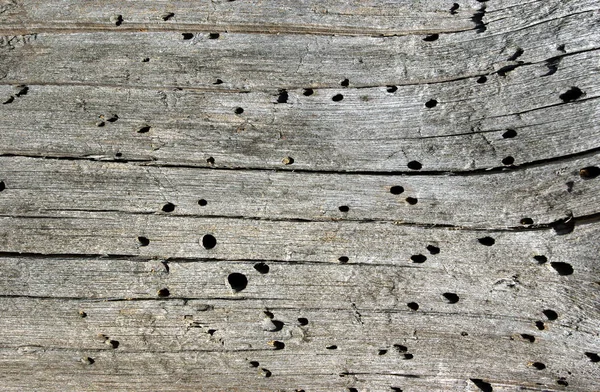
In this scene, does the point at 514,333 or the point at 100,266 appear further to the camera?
the point at 100,266

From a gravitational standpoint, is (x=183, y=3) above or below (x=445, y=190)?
above

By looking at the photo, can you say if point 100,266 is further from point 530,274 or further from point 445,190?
point 530,274

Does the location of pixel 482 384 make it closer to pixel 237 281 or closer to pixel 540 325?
pixel 540 325

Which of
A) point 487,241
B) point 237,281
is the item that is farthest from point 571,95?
point 237,281

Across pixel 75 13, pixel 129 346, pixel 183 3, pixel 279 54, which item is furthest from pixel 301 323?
pixel 75 13

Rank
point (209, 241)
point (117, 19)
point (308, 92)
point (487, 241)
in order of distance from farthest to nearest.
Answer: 1. point (117, 19)
2. point (308, 92)
3. point (209, 241)
4. point (487, 241)

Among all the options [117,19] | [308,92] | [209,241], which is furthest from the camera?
[117,19]

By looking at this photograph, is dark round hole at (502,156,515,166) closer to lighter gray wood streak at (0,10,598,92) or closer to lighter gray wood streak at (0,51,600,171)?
lighter gray wood streak at (0,51,600,171)

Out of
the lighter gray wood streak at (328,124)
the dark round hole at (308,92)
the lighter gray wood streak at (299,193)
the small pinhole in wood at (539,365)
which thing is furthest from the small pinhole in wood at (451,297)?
the dark round hole at (308,92)
